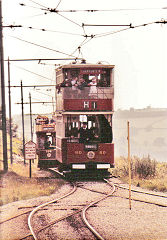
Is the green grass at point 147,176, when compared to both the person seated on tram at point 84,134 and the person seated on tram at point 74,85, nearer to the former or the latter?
the person seated on tram at point 84,134

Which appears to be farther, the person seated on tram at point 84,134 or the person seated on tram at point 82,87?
Result: the person seated on tram at point 84,134

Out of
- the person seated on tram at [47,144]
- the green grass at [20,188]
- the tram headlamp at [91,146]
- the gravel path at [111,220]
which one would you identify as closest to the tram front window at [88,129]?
the tram headlamp at [91,146]

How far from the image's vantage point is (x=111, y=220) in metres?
8.42

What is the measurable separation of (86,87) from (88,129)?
1.59m

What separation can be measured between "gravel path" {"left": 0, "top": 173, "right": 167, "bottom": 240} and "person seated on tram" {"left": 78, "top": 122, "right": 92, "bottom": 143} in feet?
11.4

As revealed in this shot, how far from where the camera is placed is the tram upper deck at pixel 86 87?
1353 cm

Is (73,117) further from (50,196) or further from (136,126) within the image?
(136,126)

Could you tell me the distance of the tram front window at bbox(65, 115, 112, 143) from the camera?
45.5 ft

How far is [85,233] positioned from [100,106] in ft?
22.0

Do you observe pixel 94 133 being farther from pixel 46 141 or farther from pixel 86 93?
pixel 46 141

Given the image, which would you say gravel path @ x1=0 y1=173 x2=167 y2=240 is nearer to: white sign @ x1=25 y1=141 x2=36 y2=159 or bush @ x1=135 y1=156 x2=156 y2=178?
bush @ x1=135 y1=156 x2=156 y2=178

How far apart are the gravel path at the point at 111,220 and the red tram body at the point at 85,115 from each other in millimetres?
3412

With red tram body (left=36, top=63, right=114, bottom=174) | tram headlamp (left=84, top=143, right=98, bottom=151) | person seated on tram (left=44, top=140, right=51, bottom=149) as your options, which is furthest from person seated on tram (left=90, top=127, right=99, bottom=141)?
person seated on tram (left=44, top=140, right=51, bottom=149)

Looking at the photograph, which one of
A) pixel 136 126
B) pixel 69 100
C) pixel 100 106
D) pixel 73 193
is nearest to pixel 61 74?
pixel 69 100
